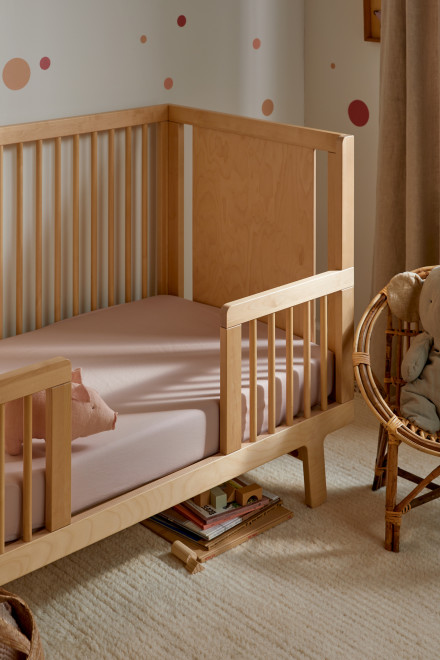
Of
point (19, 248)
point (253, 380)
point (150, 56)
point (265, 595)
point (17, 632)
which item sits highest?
point (150, 56)

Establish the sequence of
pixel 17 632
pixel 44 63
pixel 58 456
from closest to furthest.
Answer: pixel 17 632, pixel 58 456, pixel 44 63

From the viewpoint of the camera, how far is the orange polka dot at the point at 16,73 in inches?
88.2

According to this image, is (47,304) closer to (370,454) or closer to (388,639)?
(370,454)

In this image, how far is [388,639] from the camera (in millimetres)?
1803

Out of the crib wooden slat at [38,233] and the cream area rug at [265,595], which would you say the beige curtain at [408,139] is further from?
the crib wooden slat at [38,233]

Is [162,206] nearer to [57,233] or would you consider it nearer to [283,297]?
[57,233]

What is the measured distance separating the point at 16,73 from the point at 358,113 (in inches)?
44.5

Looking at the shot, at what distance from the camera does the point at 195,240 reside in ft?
8.54

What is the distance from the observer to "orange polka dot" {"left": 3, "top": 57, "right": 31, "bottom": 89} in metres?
2.24

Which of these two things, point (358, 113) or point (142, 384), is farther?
point (358, 113)

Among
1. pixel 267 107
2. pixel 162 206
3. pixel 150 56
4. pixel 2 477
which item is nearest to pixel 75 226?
pixel 162 206

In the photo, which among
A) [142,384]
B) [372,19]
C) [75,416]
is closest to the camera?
[75,416]

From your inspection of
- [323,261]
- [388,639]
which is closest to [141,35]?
[323,261]

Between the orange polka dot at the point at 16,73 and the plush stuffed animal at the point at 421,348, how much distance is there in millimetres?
1011
